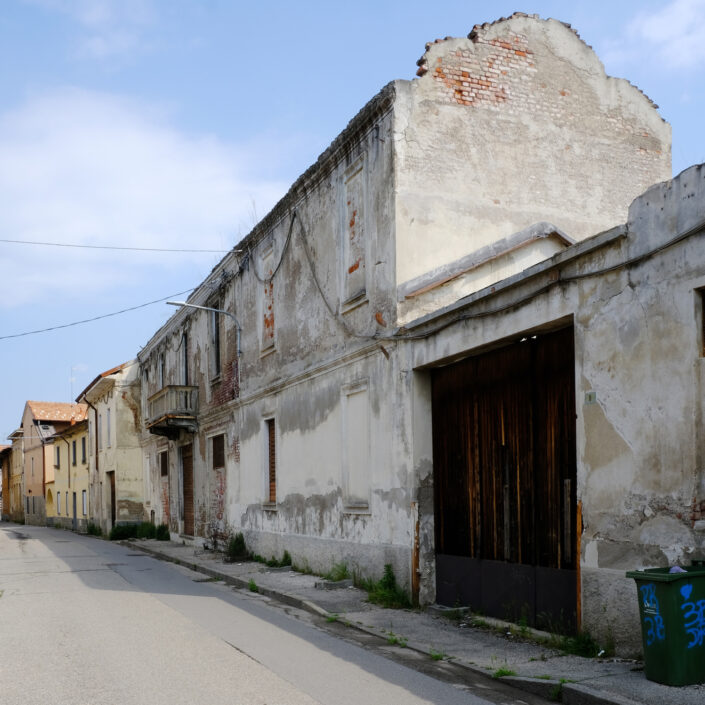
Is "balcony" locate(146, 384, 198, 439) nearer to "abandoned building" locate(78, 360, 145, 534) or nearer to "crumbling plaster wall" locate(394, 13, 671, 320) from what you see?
"abandoned building" locate(78, 360, 145, 534)

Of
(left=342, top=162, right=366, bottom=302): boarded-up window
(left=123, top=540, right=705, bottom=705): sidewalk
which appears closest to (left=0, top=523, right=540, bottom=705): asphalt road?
(left=123, top=540, right=705, bottom=705): sidewalk

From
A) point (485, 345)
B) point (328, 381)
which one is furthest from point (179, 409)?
point (485, 345)

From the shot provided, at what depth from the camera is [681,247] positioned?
6.69 meters

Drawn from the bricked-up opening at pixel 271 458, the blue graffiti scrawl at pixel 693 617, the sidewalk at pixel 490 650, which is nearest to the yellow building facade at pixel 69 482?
the bricked-up opening at pixel 271 458

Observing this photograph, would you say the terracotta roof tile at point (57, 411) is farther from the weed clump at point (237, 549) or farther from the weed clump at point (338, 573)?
the weed clump at point (338, 573)

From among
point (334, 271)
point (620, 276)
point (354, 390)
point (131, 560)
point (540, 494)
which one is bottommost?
point (131, 560)

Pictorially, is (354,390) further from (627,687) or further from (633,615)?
(627,687)

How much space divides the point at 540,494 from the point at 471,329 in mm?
2099

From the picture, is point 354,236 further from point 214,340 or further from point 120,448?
point 120,448

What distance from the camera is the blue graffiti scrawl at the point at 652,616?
5.84m

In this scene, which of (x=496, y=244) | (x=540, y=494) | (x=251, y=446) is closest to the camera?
(x=540, y=494)

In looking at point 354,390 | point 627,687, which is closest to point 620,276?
point 627,687

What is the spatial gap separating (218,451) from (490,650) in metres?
14.0

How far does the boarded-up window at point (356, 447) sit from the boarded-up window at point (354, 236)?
1571 mm
